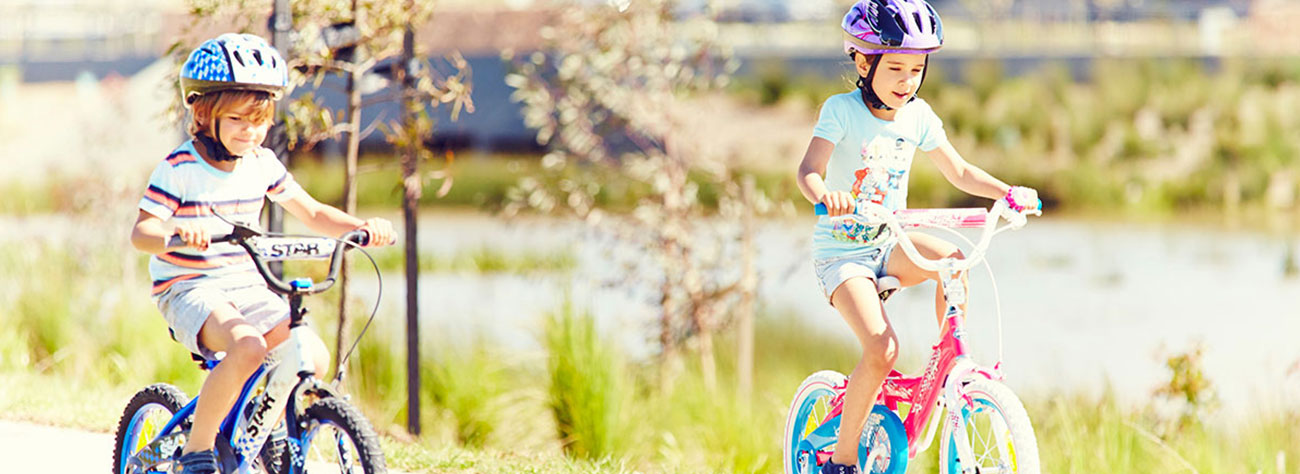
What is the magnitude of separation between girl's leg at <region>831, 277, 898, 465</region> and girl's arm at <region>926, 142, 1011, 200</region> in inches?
16.3

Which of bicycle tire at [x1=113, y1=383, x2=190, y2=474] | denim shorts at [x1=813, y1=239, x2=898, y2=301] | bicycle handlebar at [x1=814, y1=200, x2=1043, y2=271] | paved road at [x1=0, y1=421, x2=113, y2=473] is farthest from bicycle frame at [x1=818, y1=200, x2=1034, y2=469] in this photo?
paved road at [x1=0, y1=421, x2=113, y2=473]

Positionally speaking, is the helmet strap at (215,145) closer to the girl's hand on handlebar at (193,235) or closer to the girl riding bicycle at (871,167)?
the girl's hand on handlebar at (193,235)

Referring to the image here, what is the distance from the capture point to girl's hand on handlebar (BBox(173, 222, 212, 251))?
3783 mm

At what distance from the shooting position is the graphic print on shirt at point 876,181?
4.35m

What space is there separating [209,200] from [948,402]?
82.1 inches

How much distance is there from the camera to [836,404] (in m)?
4.61

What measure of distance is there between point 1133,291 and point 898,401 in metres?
11.2

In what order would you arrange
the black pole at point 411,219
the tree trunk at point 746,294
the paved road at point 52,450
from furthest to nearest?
the tree trunk at point 746,294, the black pole at point 411,219, the paved road at point 52,450

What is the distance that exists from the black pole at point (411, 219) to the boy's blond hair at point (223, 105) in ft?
9.39

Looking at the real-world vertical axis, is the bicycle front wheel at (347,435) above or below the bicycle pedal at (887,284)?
below

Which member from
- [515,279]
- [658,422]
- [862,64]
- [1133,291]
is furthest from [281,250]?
[1133,291]

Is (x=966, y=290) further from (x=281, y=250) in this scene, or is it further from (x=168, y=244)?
(x=168, y=244)

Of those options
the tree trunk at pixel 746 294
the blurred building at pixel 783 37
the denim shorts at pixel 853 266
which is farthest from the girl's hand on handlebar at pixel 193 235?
the blurred building at pixel 783 37

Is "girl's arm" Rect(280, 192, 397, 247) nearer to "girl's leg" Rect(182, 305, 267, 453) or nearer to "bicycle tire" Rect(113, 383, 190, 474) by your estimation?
"girl's leg" Rect(182, 305, 267, 453)
